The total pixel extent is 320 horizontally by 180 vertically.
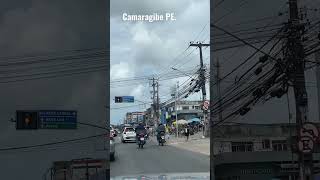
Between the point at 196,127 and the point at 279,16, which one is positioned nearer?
the point at 279,16

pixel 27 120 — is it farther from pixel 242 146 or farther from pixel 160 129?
pixel 242 146

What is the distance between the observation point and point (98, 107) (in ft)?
36.1

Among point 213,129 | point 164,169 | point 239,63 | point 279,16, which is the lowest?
point 164,169

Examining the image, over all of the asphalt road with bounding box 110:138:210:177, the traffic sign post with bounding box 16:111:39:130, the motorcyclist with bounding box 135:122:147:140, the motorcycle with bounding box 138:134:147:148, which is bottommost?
the asphalt road with bounding box 110:138:210:177

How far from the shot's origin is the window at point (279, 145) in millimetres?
11188

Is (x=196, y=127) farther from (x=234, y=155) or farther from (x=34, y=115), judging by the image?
(x=34, y=115)

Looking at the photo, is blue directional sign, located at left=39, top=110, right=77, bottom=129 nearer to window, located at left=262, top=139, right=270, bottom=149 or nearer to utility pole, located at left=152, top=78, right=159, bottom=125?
utility pole, located at left=152, top=78, right=159, bottom=125

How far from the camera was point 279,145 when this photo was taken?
11250mm

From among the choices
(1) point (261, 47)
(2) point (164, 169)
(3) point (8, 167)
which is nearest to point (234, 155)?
(2) point (164, 169)

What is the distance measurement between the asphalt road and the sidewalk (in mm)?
180

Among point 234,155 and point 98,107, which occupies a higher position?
point 98,107

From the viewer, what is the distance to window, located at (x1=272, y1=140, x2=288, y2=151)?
11188 millimetres

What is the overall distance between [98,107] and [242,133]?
253 centimetres

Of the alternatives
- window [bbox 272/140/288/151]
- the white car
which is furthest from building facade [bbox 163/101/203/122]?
window [bbox 272/140/288/151]
